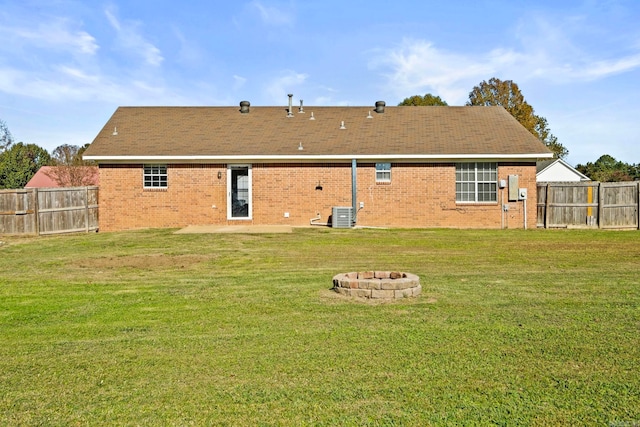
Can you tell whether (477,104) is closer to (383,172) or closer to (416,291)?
(383,172)

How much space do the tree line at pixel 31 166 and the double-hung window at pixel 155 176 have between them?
2160 cm

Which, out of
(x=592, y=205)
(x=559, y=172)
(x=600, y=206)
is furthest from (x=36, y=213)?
(x=559, y=172)

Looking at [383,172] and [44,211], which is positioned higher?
[383,172]

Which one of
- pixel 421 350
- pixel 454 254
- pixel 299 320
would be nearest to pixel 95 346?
pixel 299 320

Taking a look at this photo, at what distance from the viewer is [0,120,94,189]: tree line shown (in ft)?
114

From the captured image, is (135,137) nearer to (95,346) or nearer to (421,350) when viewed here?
(95,346)

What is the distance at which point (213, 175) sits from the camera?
18.2 metres

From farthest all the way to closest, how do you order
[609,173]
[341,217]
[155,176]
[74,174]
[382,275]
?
1. [609,173]
2. [74,174]
3. [155,176]
4. [341,217]
5. [382,275]

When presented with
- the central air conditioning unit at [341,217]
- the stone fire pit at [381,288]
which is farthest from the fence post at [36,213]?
the stone fire pit at [381,288]

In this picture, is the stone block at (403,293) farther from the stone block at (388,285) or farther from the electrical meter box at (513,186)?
the electrical meter box at (513,186)

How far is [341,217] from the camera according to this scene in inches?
691

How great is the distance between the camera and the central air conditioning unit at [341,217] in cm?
1755

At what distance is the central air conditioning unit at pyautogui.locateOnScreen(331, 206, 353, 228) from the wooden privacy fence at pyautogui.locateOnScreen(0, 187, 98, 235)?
851 centimetres

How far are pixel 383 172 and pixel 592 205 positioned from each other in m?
7.40
